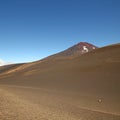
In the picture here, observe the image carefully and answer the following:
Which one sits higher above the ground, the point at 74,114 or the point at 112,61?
the point at 112,61

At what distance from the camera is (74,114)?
811 inches

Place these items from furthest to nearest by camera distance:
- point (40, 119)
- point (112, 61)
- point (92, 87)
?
1. point (112, 61)
2. point (92, 87)
3. point (40, 119)

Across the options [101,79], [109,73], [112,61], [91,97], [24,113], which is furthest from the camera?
[112,61]

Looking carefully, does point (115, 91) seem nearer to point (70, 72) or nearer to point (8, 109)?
point (8, 109)

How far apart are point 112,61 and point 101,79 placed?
1266 cm

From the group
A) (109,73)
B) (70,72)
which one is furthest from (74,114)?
(70,72)

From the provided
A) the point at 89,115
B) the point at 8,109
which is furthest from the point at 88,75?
the point at 8,109

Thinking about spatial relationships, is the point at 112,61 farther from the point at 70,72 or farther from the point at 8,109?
the point at 8,109

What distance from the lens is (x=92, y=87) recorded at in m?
36.8

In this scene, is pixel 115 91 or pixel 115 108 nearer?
pixel 115 108

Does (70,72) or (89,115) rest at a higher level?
(70,72)

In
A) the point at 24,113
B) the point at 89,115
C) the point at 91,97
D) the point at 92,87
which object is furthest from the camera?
the point at 92,87

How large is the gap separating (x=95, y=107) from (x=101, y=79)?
16.1 meters

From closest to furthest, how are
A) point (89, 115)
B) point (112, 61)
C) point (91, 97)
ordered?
point (89, 115), point (91, 97), point (112, 61)
